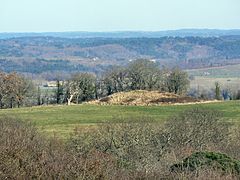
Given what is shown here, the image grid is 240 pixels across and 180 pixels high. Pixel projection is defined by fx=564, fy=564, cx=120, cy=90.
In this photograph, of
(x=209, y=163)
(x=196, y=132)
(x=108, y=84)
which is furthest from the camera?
(x=108, y=84)

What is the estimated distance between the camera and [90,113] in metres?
60.7

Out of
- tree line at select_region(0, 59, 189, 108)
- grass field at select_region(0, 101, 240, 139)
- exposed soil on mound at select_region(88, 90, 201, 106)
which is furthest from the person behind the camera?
tree line at select_region(0, 59, 189, 108)

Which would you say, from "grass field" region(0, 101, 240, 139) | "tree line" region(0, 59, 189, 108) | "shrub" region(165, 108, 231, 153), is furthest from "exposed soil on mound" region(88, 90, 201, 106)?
"shrub" region(165, 108, 231, 153)

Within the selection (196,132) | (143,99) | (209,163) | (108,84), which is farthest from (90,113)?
(209,163)

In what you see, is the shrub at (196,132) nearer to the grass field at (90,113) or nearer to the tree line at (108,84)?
the grass field at (90,113)

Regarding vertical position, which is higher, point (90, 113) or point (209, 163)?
point (209, 163)

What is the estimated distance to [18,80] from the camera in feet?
259

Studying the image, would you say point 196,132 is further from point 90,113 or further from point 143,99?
point 143,99

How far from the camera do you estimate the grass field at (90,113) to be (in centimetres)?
5328

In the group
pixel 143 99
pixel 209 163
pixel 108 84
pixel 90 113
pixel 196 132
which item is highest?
pixel 209 163

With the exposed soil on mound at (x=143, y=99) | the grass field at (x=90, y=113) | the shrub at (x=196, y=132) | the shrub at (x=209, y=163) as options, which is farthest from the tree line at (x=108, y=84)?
the shrub at (x=209, y=163)

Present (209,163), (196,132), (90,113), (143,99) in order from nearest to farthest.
Answer: 1. (209,163)
2. (196,132)
3. (90,113)
4. (143,99)

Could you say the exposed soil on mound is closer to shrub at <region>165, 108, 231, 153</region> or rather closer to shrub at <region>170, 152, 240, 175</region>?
shrub at <region>165, 108, 231, 153</region>

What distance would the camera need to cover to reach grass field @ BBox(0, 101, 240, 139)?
175ft
